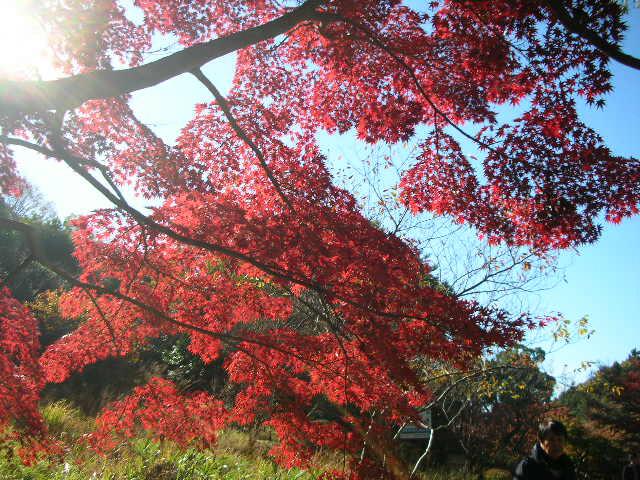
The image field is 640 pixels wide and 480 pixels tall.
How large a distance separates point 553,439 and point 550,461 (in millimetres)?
193

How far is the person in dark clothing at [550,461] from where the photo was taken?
3355 millimetres

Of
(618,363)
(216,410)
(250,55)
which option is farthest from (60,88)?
(618,363)

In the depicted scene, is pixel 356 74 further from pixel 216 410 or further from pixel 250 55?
pixel 216 410

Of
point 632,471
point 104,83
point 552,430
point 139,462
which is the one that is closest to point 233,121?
point 104,83

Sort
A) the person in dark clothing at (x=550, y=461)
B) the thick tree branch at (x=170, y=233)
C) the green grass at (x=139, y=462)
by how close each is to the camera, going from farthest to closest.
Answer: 1. the green grass at (x=139, y=462)
2. the person in dark clothing at (x=550, y=461)
3. the thick tree branch at (x=170, y=233)

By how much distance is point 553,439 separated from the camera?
3.41m

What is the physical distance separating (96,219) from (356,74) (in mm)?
3607

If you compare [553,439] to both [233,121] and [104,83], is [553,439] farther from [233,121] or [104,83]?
[104,83]

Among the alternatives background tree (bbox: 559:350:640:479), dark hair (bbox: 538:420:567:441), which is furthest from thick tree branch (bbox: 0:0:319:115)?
background tree (bbox: 559:350:640:479)

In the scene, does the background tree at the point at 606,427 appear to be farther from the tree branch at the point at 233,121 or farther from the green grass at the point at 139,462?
the tree branch at the point at 233,121

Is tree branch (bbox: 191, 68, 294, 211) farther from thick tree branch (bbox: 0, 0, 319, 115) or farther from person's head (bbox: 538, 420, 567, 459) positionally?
person's head (bbox: 538, 420, 567, 459)

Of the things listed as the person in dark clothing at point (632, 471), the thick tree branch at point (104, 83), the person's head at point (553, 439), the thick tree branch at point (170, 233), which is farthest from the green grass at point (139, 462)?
the person in dark clothing at point (632, 471)

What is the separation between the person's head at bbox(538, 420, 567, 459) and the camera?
11.2ft

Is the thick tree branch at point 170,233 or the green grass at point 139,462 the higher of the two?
the thick tree branch at point 170,233
